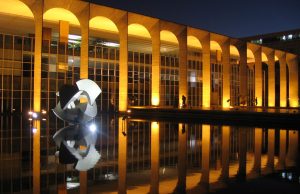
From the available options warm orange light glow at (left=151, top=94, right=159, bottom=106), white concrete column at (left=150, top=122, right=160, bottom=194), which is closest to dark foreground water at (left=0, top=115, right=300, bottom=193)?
white concrete column at (left=150, top=122, right=160, bottom=194)

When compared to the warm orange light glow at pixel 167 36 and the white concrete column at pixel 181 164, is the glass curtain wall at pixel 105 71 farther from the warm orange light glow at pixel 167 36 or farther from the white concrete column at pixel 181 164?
the white concrete column at pixel 181 164

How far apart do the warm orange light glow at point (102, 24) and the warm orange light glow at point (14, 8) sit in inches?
202

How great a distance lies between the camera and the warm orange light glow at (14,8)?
990 inches

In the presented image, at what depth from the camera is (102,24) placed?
31766 millimetres

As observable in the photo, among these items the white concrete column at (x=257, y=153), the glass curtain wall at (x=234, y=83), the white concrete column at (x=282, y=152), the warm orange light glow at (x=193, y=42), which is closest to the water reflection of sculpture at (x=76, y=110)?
the white concrete column at (x=257, y=153)

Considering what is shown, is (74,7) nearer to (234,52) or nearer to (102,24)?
(102,24)

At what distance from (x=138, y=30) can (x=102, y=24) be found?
12.6 feet

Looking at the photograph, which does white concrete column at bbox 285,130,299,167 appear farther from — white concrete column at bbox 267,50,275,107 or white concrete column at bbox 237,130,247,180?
white concrete column at bbox 267,50,275,107

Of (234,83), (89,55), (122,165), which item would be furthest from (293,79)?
(122,165)

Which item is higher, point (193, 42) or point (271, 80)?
point (193, 42)

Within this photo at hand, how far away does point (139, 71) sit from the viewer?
37.7m

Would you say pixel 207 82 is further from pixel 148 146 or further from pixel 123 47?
pixel 148 146

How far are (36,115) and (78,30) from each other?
37.5 ft

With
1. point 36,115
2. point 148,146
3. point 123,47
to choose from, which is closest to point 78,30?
point 123,47
